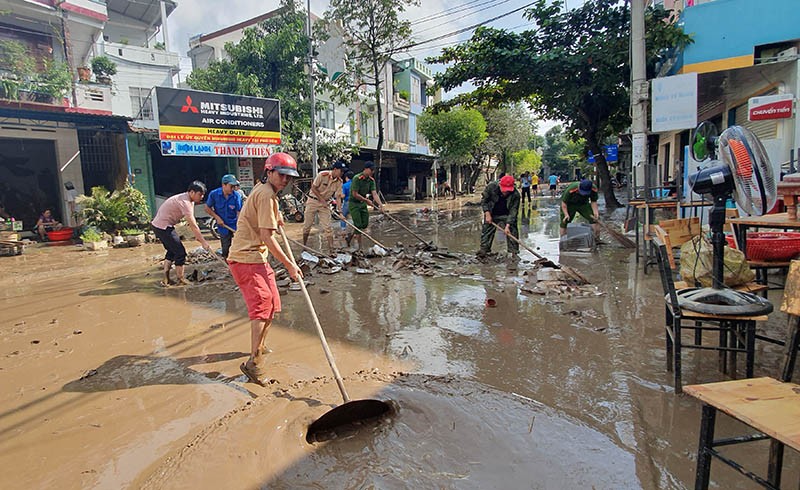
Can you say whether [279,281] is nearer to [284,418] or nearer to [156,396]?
[156,396]

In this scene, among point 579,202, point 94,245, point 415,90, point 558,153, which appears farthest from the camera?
point 558,153

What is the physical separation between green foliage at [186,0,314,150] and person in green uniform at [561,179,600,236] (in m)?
12.0

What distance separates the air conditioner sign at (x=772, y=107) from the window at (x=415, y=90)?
83.6 feet

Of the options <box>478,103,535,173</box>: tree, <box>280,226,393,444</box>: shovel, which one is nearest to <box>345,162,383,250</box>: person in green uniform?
<box>280,226,393,444</box>: shovel

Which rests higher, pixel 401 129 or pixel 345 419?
pixel 401 129

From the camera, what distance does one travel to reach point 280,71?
18.0 metres

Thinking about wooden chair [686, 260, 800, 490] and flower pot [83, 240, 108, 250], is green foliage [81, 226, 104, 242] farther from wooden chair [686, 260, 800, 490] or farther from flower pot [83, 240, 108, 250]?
wooden chair [686, 260, 800, 490]

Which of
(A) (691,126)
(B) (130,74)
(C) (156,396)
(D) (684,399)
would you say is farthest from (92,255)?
(B) (130,74)

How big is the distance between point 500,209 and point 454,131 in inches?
774

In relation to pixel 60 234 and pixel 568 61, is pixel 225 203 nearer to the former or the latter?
pixel 60 234

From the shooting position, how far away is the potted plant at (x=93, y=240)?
36.2 feet

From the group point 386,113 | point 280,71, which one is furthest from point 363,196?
point 386,113

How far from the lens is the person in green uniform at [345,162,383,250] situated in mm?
8672

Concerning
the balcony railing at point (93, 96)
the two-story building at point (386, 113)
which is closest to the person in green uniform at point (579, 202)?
the two-story building at point (386, 113)
